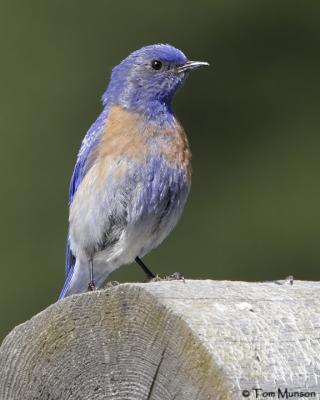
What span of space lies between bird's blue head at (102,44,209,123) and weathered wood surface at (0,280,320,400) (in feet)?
8.73

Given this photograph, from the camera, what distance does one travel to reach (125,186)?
6789 mm

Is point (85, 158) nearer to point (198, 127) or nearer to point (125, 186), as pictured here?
point (125, 186)

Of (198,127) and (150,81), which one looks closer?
(150,81)

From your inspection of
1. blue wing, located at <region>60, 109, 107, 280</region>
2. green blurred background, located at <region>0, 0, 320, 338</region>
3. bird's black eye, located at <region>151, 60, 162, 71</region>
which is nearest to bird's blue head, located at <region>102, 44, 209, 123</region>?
bird's black eye, located at <region>151, 60, 162, 71</region>

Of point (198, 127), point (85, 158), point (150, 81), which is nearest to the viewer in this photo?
point (85, 158)

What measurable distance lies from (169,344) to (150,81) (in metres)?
3.43

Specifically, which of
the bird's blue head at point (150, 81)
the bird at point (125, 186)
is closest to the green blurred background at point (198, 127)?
the bird's blue head at point (150, 81)

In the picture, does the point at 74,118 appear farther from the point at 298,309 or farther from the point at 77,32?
the point at 298,309

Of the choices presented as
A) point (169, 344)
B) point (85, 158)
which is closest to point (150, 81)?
point (85, 158)

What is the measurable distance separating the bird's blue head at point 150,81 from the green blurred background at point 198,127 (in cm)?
351

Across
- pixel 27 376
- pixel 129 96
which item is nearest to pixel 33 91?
pixel 129 96

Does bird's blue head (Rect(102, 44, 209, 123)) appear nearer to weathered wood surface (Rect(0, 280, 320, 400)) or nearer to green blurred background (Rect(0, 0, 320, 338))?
weathered wood surface (Rect(0, 280, 320, 400))

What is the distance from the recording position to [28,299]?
37.5 ft

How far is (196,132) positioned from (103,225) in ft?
16.9
